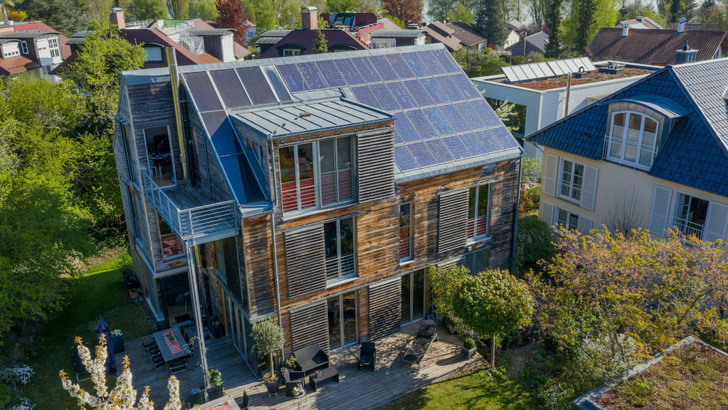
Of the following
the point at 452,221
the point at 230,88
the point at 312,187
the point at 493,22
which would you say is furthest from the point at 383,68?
the point at 493,22

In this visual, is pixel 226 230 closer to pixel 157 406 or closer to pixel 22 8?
pixel 157 406

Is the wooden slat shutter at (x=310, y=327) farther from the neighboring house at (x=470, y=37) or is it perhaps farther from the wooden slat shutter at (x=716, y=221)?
the neighboring house at (x=470, y=37)

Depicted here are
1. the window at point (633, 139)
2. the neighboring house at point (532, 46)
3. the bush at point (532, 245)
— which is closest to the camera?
the window at point (633, 139)

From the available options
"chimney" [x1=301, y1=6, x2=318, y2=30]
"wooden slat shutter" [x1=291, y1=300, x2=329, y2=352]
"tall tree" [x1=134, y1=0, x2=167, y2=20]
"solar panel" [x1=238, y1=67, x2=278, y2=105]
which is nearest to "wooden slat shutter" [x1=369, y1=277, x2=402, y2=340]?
"wooden slat shutter" [x1=291, y1=300, x2=329, y2=352]

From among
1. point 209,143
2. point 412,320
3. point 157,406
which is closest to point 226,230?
point 209,143

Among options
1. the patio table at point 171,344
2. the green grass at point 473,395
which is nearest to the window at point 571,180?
the green grass at point 473,395

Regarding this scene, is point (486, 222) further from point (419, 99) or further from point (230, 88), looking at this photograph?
point (230, 88)
